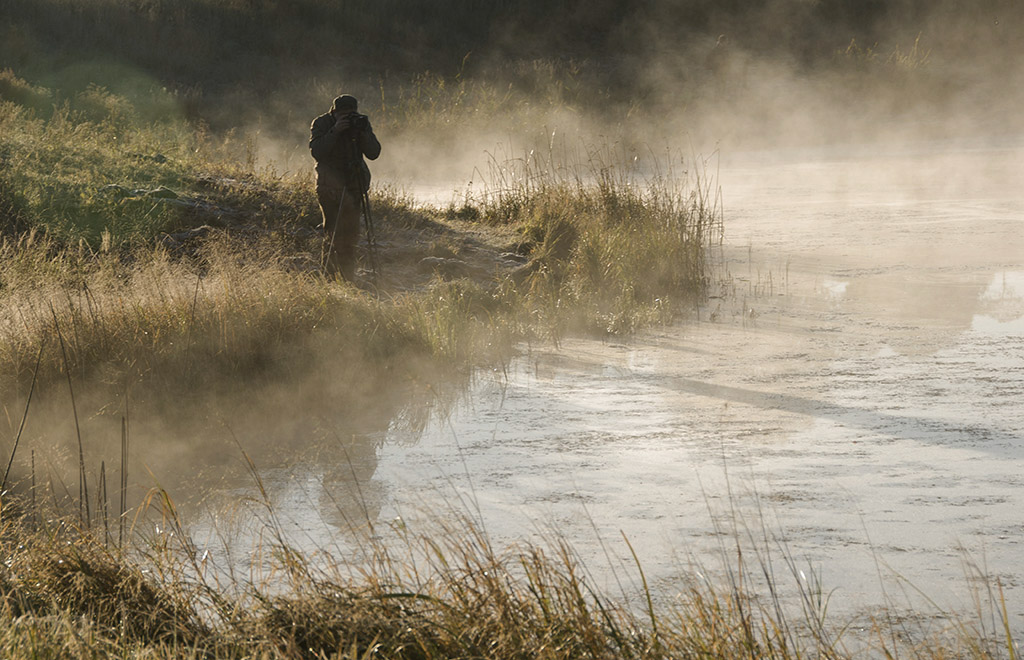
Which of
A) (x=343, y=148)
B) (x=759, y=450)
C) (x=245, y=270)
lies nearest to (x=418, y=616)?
(x=759, y=450)

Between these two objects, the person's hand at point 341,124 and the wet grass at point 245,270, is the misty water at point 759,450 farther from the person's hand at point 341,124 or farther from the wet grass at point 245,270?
the person's hand at point 341,124

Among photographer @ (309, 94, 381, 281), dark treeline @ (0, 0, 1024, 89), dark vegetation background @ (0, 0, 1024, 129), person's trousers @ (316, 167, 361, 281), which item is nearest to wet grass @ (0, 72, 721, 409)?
person's trousers @ (316, 167, 361, 281)

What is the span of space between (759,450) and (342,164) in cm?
398

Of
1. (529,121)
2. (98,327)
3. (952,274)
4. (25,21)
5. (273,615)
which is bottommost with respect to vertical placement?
(273,615)

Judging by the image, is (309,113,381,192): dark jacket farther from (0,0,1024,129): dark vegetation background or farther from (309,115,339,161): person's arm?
(0,0,1024,129): dark vegetation background

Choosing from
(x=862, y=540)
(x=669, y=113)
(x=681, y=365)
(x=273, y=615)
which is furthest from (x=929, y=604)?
(x=669, y=113)

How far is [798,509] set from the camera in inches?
154

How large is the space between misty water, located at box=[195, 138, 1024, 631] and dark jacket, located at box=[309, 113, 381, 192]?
1800 millimetres

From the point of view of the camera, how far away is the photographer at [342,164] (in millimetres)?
7473

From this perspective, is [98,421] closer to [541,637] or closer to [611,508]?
[611,508]

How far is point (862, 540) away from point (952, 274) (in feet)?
17.5

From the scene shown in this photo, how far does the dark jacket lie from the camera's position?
748 centimetres

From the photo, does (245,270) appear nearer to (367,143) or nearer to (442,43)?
(367,143)

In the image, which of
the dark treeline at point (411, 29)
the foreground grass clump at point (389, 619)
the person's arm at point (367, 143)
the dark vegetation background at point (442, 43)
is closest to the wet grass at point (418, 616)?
the foreground grass clump at point (389, 619)
